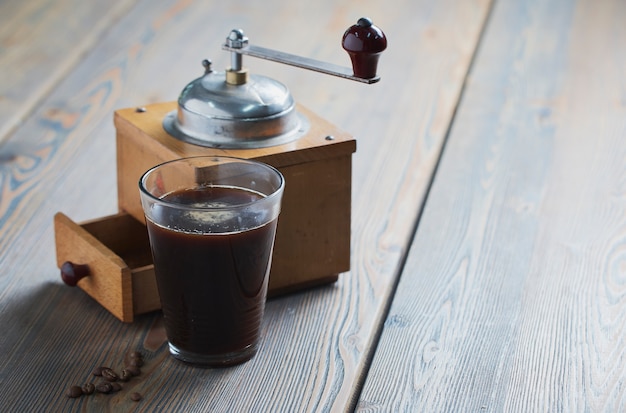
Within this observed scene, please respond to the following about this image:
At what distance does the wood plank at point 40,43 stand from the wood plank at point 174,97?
30 mm

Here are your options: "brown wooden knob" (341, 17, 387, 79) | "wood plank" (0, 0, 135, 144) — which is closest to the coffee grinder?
"brown wooden knob" (341, 17, 387, 79)

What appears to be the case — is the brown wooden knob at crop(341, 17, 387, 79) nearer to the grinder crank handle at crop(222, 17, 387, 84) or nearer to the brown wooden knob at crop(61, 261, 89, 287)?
the grinder crank handle at crop(222, 17, 387, 84)

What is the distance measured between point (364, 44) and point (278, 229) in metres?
0.23

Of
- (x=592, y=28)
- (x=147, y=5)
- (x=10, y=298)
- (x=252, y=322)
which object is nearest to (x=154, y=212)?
(x=252, y=322)

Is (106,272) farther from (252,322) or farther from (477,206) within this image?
(477,206)

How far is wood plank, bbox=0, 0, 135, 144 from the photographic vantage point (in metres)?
1.77

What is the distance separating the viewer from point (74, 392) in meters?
0.95

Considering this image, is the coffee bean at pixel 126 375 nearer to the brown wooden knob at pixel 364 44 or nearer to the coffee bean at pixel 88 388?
the coffee bean at pixel 88 388

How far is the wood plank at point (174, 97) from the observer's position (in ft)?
3.23

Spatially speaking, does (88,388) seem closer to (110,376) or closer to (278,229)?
(110,376)

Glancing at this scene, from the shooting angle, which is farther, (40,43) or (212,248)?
(40,43)

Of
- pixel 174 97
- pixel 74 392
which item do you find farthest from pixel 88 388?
pixel 174 97

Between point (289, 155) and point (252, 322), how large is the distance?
20 cm

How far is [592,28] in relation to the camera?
238 cm
